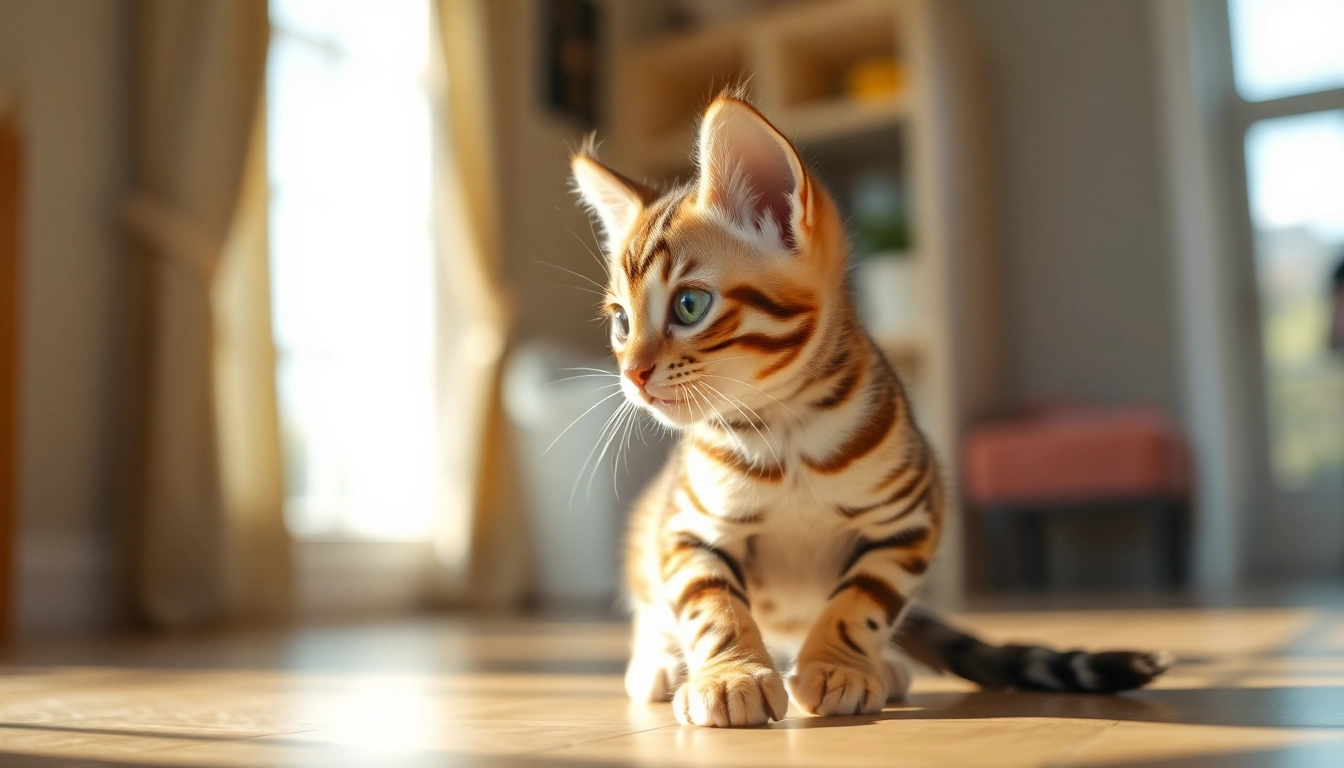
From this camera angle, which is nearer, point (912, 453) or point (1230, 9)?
point (912, 453)

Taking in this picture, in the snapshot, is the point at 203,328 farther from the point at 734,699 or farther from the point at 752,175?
the point at 734,699

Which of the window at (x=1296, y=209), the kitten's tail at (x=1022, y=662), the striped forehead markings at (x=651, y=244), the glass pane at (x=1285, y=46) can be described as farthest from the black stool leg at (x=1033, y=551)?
the striped forehead markings at (x=651, y=244)

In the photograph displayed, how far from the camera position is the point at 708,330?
3.68ft

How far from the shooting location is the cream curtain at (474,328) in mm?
3852

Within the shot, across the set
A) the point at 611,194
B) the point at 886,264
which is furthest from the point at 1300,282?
the point at 611,194

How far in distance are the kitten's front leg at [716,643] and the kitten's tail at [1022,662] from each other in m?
0.29

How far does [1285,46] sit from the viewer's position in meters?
4.41

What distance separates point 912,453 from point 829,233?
0.26 meters

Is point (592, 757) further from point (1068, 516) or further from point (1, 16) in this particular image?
point (1068, 516)

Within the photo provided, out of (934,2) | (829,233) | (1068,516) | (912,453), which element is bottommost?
(1068,516)

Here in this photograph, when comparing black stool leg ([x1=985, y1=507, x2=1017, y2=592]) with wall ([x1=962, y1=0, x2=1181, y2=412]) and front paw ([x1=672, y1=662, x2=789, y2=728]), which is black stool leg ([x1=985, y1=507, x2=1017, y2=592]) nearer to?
wall ([x1=962, y1=0, x2=1181, y2=412])

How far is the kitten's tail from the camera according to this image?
1.16m

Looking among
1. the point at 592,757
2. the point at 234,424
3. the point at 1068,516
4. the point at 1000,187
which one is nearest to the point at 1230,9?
the point at 1000,187

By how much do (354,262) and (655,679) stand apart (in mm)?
2799
